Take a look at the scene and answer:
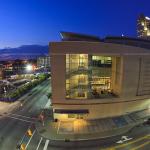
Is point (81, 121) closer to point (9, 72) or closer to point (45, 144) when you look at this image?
point (45, 144)

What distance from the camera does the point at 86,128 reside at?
43031 mm

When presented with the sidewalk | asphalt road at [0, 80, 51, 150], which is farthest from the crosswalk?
asphalt road at [0, 80, 51, 150]

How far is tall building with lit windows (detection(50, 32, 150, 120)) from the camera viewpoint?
45156 mm

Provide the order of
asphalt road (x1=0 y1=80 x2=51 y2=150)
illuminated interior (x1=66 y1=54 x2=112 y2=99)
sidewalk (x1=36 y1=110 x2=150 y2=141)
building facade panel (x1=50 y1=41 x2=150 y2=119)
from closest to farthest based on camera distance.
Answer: asphalt road (x1=0 y1=80 x2=51 y2=150)
sidewalk (x1=36 y1=110 x2=150 y2=141)
building facade panel (x1=50 y1=41 x2=150 y2=119)
illuminated interior (x1=66 y1=54 x2=112 y2=99)

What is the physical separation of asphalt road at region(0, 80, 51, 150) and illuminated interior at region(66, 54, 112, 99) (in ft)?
38.3

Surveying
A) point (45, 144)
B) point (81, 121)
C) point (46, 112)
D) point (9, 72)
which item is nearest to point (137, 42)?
point (81, 121)

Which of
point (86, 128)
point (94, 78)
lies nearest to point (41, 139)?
point (86, 128)

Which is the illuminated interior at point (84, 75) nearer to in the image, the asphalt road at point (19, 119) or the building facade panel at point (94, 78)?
the building facade panel at point (94, 78)

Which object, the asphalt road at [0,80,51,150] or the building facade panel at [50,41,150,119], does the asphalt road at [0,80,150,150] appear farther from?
the building facade panel at [50,41,150,119]

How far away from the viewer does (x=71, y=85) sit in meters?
46.7

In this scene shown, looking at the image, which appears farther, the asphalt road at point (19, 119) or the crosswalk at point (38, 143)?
the asphalt road at point (19, 119)

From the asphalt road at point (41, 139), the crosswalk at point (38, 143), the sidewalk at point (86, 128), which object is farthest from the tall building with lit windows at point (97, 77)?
the crosswalk at point (38, 143)

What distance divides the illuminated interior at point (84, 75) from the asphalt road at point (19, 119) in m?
11.7

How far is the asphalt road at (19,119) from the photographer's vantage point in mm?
39062
